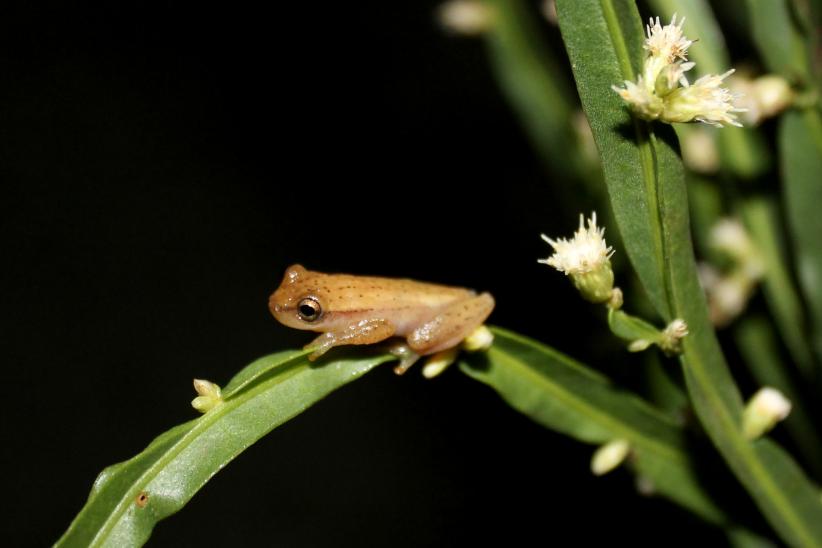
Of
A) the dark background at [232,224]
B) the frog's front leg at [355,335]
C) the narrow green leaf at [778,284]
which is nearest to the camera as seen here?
the frog's front leg at [355,335]

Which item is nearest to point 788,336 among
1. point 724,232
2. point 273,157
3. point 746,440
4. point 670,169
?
point 724,232

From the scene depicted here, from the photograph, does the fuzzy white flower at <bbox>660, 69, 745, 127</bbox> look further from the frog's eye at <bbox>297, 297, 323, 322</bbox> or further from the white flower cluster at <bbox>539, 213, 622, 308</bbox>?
the frog's eye at <bbox>297, 297, 323, 322</bbox>

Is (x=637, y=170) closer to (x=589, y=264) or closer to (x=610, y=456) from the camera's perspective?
(x=589, y=264)

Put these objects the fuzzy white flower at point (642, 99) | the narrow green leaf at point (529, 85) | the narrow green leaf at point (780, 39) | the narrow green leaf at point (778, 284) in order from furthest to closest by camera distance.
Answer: the narrow green leaf at point (529, 85) < the narrow green leaf at point (778, 284) < the narrow green leaf at point (780, 39) < the fuzzy white flower at point (642, 99)

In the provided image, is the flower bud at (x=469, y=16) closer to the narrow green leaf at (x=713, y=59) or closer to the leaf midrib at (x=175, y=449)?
the narrow green leaf at (x=713, y=59)

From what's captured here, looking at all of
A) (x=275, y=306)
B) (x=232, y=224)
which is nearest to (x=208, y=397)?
(x=275, y=306)

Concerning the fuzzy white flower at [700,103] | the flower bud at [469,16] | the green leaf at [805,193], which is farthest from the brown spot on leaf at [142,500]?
the flower bud at [469,16]
